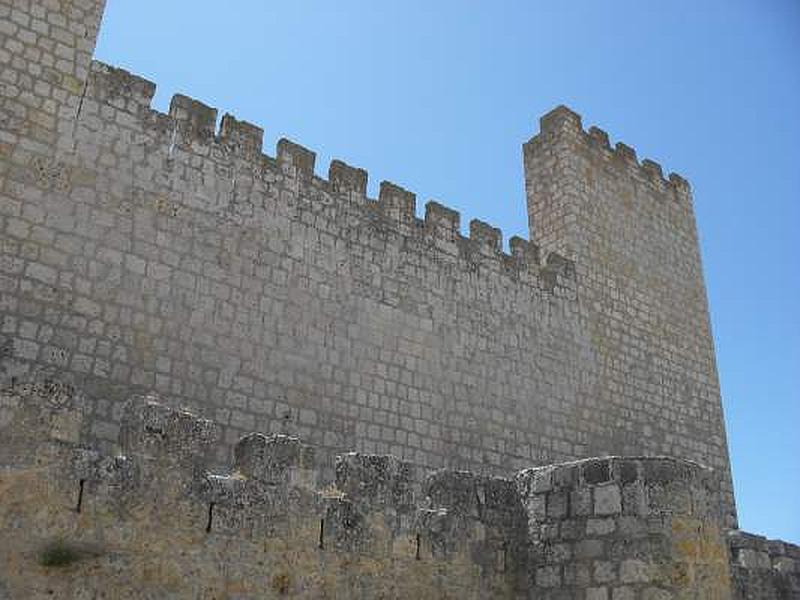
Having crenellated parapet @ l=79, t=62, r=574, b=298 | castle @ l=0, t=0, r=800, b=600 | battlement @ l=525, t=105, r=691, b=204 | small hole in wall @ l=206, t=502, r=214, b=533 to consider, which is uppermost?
battlement @ l=525, t=105, r=691, b=204

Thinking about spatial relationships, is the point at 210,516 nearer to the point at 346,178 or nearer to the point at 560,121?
the point at 346,178

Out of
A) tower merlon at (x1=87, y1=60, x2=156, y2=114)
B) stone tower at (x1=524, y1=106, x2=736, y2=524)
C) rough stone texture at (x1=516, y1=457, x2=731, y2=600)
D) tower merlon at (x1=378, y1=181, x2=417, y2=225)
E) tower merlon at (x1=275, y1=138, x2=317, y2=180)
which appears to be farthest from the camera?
stone tower at (x1=524, y1=106, x2=736, y2=524)

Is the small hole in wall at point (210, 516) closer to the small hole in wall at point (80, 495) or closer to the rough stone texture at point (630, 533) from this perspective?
the small hole in wall at point (80, 495)

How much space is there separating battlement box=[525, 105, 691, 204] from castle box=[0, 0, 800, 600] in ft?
0.18

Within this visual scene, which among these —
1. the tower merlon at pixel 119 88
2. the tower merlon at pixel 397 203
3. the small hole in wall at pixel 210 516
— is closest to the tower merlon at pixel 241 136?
the tower merlon at pixel 119 88

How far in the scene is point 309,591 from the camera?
4.89 metres

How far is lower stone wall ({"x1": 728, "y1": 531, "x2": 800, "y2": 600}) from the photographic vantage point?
669 centimetres

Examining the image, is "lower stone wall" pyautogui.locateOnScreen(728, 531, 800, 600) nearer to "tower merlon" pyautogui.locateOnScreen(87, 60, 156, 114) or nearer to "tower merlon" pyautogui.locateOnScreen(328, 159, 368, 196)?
"tower merlon" pyautogui.locateOnScreen(328, 159, 368, 196)

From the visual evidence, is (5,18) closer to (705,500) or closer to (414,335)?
(414,335)

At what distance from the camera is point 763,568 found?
6973mm

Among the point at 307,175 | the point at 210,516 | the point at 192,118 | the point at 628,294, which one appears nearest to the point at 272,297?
the point at 307,175

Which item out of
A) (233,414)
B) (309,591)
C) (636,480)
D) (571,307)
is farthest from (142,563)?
(571,307)

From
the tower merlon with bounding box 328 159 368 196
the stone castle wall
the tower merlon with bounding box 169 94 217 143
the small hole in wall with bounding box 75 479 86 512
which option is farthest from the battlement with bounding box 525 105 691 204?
the small hole in wall with bounding box 75 479 86 512

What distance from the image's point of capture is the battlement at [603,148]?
14.1 metres
